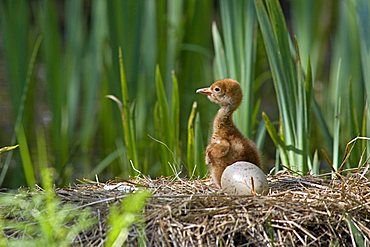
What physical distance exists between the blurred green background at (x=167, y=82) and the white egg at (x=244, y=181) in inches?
26.4

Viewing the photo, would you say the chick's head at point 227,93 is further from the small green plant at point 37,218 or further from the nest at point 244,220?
the small green plant at point 37,218

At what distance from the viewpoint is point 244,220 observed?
2.73 m

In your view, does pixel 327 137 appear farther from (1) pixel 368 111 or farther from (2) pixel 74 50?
(2) pixel 74 50

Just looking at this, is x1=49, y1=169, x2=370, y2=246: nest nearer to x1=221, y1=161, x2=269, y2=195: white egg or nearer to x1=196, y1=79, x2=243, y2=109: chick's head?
x1=221, y1=161, x2=269, y2=195: white egg

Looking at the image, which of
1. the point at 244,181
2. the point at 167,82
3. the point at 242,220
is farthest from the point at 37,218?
the point at 167,82

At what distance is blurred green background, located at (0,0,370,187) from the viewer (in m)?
3.97

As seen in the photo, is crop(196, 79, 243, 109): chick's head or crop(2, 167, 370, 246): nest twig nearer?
crop(2, 167, 370, 246): nest twig

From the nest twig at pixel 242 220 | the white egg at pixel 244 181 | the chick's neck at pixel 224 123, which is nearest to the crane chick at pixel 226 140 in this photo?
the chick's neck at pixel 224 123

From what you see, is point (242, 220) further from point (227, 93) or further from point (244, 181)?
point (227, 93)

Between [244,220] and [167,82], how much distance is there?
8.56 ft

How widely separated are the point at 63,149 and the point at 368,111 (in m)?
1.91

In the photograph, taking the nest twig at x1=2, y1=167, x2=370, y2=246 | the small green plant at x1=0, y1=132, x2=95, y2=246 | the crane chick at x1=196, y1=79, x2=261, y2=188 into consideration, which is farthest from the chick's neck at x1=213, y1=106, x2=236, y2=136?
the small green plant at x1=0, y1=132, x2=95, y2=246

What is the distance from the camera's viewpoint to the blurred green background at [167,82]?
397cm

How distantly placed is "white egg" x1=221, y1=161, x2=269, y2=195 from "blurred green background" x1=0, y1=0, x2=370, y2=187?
671 millimetres
